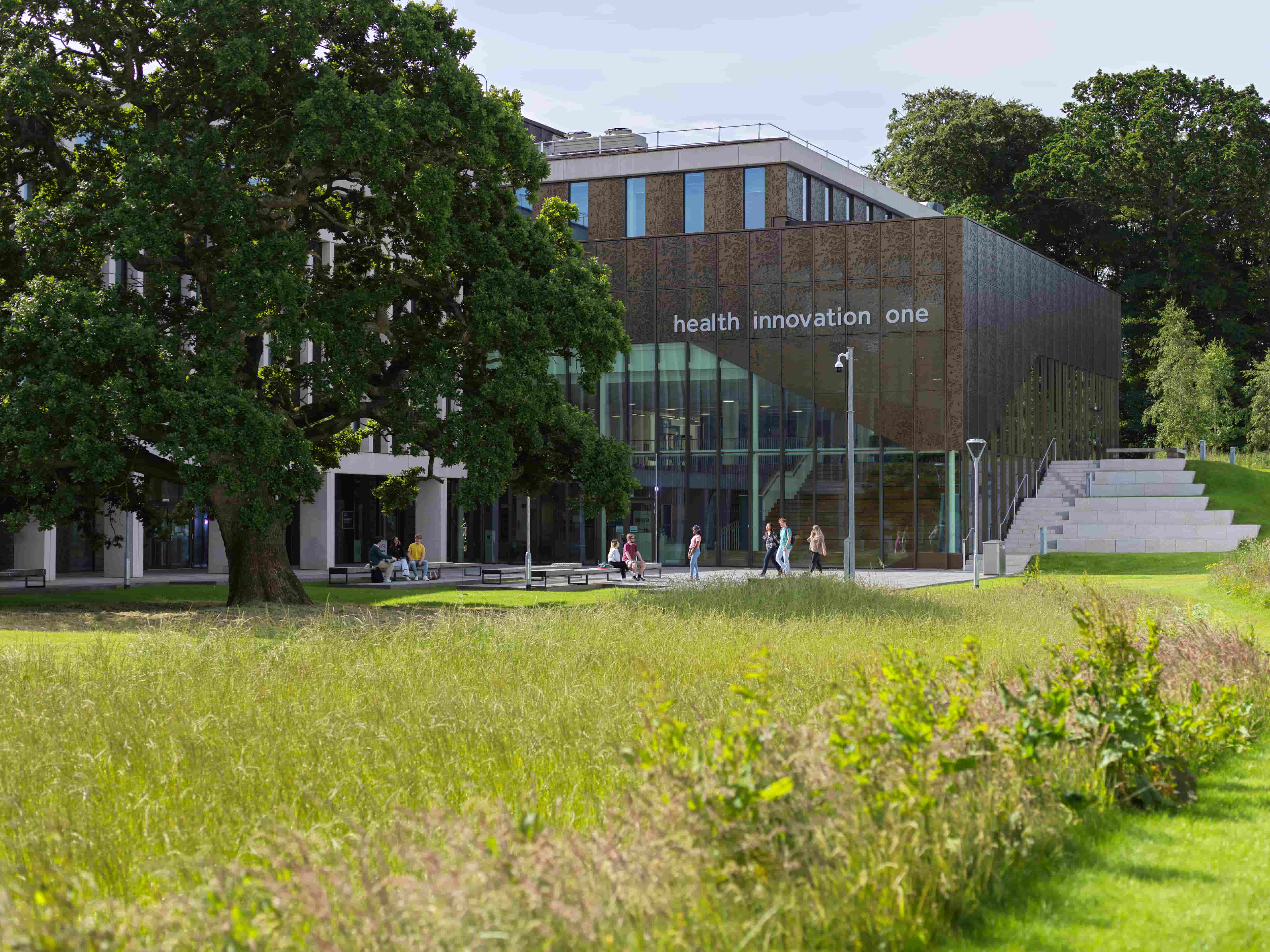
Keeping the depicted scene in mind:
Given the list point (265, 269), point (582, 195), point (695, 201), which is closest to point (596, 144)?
point (582, 195)

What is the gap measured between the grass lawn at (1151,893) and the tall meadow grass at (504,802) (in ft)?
0.65

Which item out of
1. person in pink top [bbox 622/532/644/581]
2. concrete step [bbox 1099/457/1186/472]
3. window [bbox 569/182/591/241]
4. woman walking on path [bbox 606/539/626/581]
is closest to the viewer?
person in pink top [bbox 622/532/644/581]

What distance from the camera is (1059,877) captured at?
5.98m

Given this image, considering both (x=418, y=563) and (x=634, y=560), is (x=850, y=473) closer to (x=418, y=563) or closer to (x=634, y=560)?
(x=634, y=560)

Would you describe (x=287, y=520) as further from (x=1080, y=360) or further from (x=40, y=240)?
(x=1080, y=360)

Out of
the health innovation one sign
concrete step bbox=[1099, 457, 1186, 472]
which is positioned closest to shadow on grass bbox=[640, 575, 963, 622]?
the health innovation one sign

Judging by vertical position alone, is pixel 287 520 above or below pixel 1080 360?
below

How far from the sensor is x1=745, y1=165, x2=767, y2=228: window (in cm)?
5081

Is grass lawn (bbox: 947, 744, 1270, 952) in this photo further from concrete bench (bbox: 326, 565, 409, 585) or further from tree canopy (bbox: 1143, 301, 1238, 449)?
tree canopy (bbox: 1143, 301, 1238, 449)

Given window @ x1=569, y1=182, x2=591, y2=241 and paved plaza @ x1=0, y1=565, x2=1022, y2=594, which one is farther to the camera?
window @ x1=569, y1=182, x2=591, y2=241

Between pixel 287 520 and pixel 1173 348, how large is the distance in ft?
154

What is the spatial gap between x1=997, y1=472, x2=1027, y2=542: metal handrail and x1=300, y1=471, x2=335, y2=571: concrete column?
77.8 ft

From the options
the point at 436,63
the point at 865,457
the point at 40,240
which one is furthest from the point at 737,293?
the point at 40,240

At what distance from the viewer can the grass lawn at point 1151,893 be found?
5.20m
